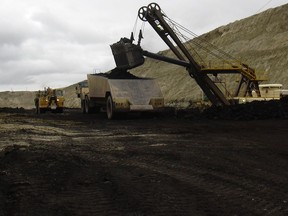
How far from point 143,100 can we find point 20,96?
114414 mm

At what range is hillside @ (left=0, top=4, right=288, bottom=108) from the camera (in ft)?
189

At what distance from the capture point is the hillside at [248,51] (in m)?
57.6

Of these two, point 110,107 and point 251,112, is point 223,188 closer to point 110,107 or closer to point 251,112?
point 251,112

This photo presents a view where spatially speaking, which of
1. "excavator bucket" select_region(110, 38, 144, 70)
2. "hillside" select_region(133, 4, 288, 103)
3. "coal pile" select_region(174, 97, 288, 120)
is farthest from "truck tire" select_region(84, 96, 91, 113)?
"hillside" select_region(133, 4, 288, 103)

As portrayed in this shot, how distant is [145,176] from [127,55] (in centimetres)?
1839

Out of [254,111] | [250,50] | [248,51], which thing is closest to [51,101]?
[254,111]

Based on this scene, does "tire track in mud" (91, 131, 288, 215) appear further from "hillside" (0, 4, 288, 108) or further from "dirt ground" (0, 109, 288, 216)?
"hillside" (0, 4, 288, 108)

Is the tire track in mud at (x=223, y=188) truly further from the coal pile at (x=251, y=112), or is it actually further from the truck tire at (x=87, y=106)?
the truck tire at (x=87, y=106)

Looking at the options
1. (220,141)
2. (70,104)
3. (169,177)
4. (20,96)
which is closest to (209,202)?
(169,177)

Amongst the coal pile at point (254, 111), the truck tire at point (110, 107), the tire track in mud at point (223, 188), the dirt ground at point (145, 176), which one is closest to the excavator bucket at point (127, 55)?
the truck tire at point (110, 107)

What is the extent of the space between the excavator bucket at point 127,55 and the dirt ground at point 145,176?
12.4 meters

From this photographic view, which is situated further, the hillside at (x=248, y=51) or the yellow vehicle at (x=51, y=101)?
the hillside at (x=248, y=51)

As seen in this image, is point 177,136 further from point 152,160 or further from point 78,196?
point 78,196

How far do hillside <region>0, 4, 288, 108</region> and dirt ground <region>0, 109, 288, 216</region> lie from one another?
41628mm
